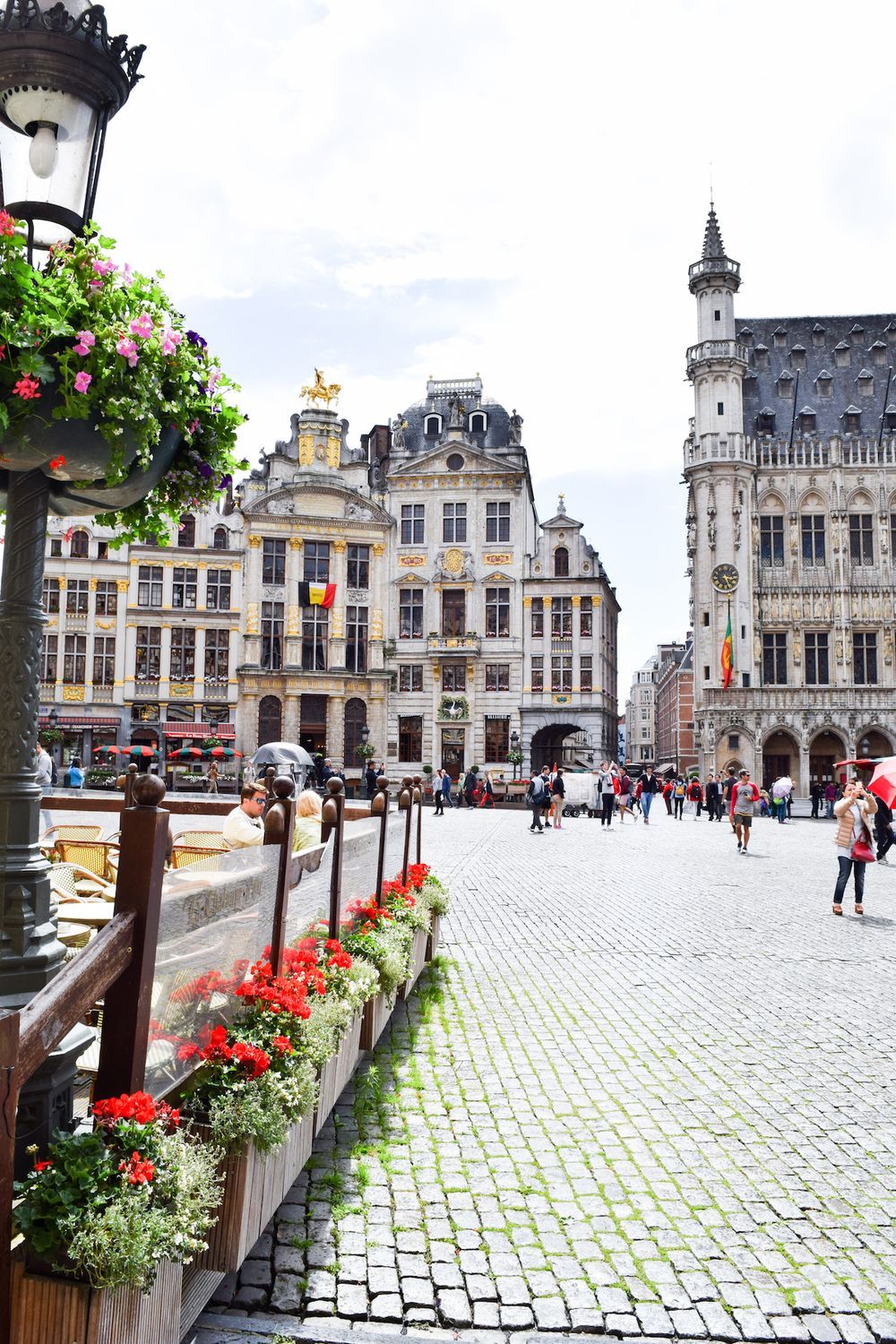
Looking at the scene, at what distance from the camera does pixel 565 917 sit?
1160 centimetres

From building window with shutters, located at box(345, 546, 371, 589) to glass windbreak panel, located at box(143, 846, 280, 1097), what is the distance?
42.8 m

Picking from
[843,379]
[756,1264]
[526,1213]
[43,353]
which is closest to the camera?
[43,353]

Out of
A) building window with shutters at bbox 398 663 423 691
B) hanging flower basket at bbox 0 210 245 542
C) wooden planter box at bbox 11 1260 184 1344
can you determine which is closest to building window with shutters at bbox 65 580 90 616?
building window with shutters at bbox 398 663 423 691

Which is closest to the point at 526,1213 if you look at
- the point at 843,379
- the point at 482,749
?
the point at 482,749

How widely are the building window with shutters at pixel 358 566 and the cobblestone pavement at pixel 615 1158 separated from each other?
124ft

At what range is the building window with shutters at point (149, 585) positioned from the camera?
4453cm

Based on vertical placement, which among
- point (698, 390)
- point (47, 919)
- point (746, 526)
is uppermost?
point (698, 390)

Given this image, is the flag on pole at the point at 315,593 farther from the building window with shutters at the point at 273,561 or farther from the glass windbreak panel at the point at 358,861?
the glass windbreak panel at the point at 358,861

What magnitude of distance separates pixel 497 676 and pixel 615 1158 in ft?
133

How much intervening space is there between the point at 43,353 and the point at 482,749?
4224 cm

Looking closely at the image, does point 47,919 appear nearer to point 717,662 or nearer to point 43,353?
point 43,353

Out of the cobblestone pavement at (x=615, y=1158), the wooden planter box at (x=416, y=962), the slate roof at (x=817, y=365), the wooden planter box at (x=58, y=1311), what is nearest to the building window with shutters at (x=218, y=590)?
the slate roof at (x=817, y=365)

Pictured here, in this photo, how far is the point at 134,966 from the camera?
2.80 m

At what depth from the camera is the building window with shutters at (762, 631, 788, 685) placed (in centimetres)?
4756
